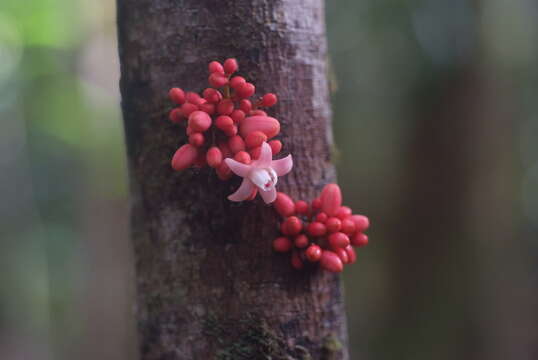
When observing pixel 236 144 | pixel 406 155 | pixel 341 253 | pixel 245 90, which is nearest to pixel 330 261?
pixel 341 253

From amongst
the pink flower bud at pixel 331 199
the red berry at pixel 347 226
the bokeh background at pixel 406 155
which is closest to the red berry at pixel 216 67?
the pink flower bud at pixel 331 199

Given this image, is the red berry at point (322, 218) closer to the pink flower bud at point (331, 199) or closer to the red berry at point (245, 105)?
the pink flower bud at point (331, 199)

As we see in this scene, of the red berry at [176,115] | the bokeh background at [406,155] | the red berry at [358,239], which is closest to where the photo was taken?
the red berry at [176,115]

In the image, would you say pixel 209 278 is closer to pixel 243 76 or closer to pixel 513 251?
pixel 243 76

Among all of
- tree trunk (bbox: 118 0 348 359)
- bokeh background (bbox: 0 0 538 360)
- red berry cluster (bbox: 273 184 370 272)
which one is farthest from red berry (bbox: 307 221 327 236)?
bokeh background (bbox: 0 0 538 360)

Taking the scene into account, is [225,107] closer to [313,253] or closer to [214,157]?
[214,157]


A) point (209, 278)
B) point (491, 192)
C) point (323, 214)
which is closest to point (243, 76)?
point (323, 214)
